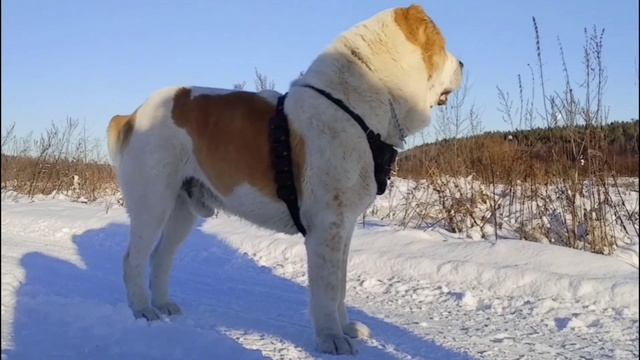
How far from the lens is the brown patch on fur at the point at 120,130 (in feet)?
12.3

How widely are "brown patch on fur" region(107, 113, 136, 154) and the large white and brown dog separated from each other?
16 mm

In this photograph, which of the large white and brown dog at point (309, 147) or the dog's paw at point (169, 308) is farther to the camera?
the dog's paw at point (169, 308)

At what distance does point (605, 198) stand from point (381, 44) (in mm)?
2656

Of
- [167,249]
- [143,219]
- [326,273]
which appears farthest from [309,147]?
[167,249]

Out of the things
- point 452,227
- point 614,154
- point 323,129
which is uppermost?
point 614,154

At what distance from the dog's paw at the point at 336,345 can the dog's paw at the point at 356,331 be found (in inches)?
9.0

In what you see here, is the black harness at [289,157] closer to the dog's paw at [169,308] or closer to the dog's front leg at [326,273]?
the dog's front leg at [326,273]

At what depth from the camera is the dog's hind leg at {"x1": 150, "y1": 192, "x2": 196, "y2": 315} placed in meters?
3.75

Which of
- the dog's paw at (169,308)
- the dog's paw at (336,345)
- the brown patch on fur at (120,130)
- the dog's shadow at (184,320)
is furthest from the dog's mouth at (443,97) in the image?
the dog's paw at (169,308)

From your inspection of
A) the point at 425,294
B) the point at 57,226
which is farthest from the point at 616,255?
the point at 57,226

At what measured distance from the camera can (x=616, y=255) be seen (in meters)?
4.62

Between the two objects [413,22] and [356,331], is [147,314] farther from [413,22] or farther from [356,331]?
[413,22]

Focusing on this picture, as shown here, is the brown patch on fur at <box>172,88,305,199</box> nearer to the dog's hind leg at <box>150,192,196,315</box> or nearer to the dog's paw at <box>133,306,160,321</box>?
the dog's hind leg at <box>150,192,196,315</box>

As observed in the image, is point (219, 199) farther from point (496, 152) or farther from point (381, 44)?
point (496, 152)
